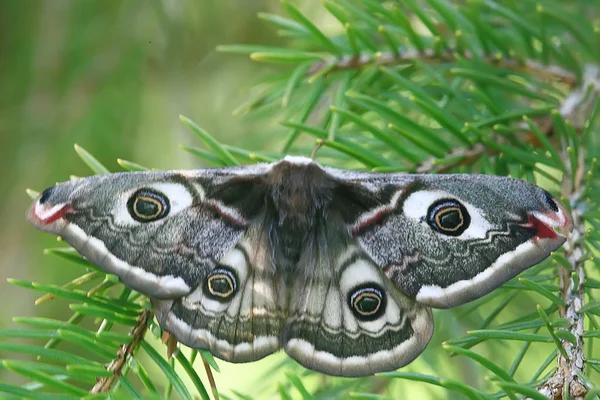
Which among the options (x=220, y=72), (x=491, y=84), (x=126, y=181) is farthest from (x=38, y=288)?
(x=220, y=72)

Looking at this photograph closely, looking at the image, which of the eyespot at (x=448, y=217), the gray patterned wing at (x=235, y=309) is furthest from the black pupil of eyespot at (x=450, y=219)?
the gray patterned wing at (x=235, y=309)

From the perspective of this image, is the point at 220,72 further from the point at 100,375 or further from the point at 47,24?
the point at 100,375

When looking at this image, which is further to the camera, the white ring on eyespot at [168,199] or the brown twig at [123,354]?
the white ring on eyespot at [168,199]

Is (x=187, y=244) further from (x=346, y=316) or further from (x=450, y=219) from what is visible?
(x=450, y=219)

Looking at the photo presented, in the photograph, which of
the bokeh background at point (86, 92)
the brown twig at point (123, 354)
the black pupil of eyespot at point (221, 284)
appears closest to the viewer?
the brown twig at point (123, 354)

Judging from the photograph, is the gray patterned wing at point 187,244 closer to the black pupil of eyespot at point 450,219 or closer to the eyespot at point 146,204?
the eyespot at point 146,204

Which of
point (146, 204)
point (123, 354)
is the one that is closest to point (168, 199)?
point (146, 204)

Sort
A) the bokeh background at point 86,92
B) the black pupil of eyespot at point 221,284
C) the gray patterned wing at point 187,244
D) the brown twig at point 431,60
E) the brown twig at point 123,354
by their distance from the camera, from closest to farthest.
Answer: the brown twig at point 123,354 → the gray patterned wing at point 187,244 → the black pupil of eyespot at point 221,284 → the brown twig at point 431,60 → the bokeh background at point 86,92
